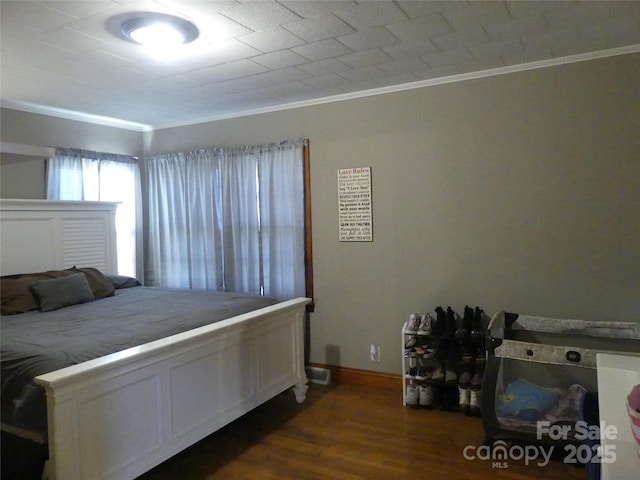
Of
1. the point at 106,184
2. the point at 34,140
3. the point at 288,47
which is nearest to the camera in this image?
the point at 288,47

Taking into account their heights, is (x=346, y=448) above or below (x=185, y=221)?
below

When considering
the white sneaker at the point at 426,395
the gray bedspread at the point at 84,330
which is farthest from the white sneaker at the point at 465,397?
the gray bedspread at the point at 84,330

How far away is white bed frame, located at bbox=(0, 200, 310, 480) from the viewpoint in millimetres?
1977

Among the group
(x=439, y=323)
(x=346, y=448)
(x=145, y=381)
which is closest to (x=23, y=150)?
(x=145, y=381)

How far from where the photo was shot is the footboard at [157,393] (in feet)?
6.40

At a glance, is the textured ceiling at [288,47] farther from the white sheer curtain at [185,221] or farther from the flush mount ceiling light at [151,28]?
the white sheer curtain at [185,221]

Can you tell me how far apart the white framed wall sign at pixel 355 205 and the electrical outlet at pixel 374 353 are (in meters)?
0.90

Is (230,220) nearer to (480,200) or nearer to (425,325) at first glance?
(425,325)

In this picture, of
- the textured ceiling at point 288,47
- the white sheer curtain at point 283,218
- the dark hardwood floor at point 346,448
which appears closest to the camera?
the textured ceiling at point 288,47

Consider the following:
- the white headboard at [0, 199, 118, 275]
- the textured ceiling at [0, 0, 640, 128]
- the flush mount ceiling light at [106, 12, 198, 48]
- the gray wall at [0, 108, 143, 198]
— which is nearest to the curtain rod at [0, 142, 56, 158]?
the gray wall at [0, 108, 143, 198]

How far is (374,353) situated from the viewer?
3.90 m

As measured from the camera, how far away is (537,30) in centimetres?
261

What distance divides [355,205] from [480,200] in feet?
3.34

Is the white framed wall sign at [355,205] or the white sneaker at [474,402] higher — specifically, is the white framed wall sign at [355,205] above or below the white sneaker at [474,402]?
above
